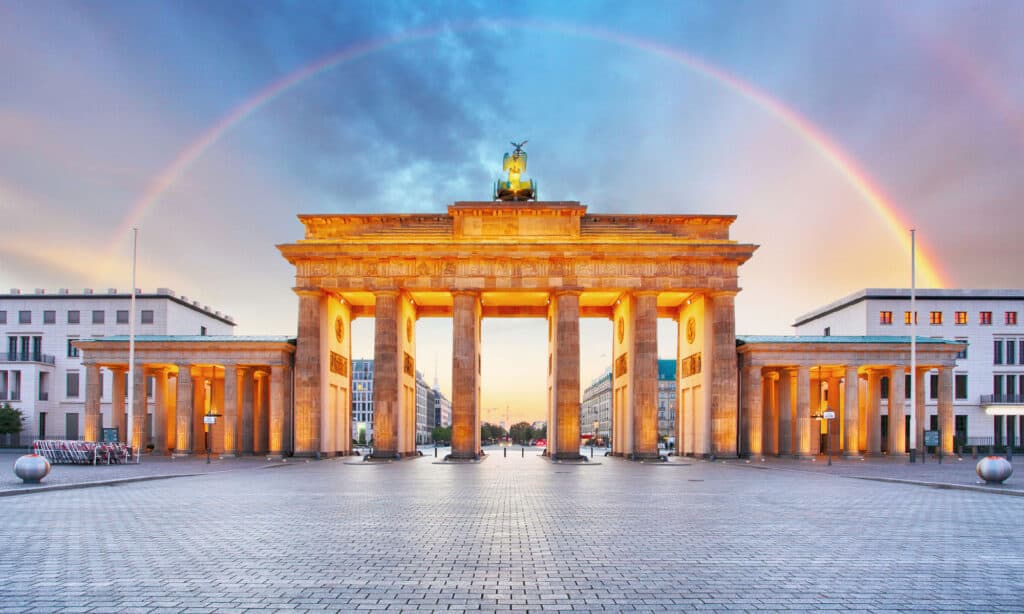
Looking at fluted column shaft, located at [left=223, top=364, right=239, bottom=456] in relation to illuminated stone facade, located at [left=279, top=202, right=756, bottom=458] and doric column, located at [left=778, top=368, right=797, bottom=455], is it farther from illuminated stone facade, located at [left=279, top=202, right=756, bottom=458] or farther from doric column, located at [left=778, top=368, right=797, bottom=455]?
doric column, located at [left=778, top=368, right=797, bottom=455]

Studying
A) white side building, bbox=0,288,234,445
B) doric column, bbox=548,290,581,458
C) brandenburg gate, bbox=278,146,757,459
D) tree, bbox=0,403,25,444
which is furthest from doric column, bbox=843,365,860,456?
tree, bbox=0,403,25,444

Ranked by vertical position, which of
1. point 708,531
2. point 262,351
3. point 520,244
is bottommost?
point 708,531

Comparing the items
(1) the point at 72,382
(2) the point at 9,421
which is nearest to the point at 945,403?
(2) the point at 9,421

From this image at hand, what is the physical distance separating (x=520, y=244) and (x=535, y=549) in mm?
39059

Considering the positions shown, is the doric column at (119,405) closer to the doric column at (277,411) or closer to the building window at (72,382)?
the doric column at (277,411)

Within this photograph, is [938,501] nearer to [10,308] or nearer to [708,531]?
[708,531]

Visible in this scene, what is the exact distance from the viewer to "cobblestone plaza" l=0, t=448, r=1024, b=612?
29.1ft

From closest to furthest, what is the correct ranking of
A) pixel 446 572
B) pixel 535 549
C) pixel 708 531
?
pixel 446 572 < pixel 535 549 < pixel 708 531

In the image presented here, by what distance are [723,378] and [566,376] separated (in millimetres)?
10769

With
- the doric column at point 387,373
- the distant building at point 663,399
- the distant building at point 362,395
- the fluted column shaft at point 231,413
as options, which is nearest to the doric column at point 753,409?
the doric column at point 387,373

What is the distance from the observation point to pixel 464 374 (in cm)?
5112

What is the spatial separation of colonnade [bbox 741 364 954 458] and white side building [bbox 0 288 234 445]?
6000cm

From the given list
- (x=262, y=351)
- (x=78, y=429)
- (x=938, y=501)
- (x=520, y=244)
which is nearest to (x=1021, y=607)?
(x=938, y=501)

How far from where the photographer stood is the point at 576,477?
108 ft
